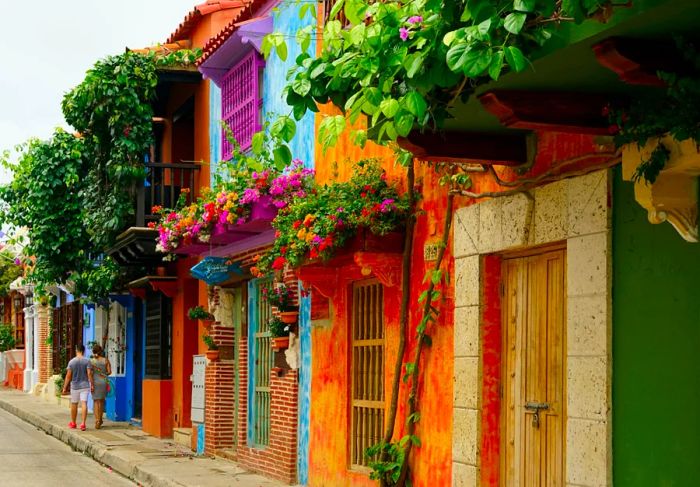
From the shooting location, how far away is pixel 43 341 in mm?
37250

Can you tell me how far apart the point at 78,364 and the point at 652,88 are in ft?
56.4

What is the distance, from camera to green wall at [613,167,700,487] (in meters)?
6.88

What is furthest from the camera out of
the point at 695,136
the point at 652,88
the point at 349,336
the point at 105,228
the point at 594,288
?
the point at 105,228

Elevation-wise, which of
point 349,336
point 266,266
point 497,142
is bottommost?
point 349,336

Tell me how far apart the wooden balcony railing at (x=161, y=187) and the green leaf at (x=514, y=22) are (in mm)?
13391

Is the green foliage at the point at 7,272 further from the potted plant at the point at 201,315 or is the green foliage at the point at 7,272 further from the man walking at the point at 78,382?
the potted plant at the point at 201,315

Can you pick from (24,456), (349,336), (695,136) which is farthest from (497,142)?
(24,456)

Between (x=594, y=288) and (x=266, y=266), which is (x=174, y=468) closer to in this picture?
(x=266, y=266)

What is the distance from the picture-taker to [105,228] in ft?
63.3

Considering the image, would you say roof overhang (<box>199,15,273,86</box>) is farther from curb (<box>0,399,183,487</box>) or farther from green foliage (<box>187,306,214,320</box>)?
curb (<box>0,399,183,487</box>)

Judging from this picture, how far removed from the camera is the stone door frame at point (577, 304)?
7.65 m

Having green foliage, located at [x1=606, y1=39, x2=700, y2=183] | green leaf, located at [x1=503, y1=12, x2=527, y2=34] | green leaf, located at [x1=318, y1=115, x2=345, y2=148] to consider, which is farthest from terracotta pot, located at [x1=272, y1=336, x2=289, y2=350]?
green leaf, located at [x1=503, y1=12, x2=527, y2=34]

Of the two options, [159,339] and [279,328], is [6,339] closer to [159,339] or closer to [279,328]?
[159,339]

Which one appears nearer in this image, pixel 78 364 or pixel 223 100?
pixel 223 100
